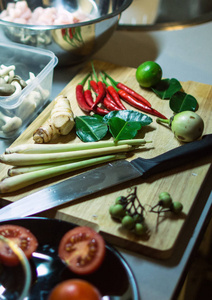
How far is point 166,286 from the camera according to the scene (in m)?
0.85

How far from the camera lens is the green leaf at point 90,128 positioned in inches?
46.4

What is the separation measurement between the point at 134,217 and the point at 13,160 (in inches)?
14.7

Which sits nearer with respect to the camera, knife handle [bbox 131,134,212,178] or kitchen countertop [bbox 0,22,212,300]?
kitchen countertop [bbox 0,22,212,300]

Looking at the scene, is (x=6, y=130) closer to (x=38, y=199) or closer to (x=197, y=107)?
(x=38, y=199)

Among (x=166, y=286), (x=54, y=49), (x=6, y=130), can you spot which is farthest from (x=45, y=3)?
(x=166, y=286)

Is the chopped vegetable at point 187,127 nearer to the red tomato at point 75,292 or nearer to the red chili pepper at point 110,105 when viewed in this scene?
the red chili pepper at point 110,105

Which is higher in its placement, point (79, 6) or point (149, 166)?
point (79, 6)

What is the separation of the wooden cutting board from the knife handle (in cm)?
2

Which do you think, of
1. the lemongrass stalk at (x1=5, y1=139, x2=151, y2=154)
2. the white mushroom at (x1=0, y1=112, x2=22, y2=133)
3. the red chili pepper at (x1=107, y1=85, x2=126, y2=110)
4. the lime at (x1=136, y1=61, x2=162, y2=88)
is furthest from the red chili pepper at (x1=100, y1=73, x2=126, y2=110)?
the white mushroom at (x1=0, y1=112, x2=22, y2=133)

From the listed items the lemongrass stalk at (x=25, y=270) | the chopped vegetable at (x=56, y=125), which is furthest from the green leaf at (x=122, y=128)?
the lemongrass stalk at (x=25, y=270)

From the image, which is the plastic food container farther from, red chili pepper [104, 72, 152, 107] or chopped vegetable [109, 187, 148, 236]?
chopped vegetable [109, 187, 148, 236]

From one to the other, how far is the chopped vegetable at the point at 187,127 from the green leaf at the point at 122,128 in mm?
114

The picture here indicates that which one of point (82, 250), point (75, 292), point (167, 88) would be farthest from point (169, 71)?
point (75, 292)

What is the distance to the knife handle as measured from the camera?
41.3 inches
